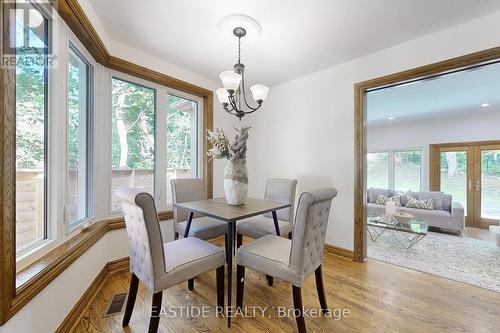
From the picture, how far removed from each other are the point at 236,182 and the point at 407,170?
19.3 feet

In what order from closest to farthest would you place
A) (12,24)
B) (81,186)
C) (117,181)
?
(12,24) → (81,186) → (117,181)

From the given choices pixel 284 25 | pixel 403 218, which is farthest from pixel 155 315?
pixel 403 218

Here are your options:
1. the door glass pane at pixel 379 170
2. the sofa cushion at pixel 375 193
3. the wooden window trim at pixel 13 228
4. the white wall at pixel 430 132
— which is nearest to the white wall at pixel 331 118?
the wooden window trim at pixel 13 228

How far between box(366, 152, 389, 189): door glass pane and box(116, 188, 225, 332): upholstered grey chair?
249 inches

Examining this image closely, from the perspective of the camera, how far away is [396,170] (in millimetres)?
6051

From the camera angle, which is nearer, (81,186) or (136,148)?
(81,186)

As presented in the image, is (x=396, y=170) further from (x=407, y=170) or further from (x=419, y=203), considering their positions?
(x=419, y=203)

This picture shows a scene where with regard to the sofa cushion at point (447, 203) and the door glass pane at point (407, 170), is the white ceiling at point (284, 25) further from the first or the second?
the door glass pane at point (407, 170)

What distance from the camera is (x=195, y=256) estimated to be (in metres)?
1.48

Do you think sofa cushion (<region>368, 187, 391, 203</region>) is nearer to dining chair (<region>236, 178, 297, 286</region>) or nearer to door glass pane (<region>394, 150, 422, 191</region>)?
door glass pane (<region>394, 150, 422, 191</region>)

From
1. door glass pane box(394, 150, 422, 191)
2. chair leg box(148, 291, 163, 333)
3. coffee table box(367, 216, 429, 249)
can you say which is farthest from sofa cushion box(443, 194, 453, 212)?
chair leg box(148, 291, 163, 333)

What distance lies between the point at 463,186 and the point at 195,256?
6.47 m

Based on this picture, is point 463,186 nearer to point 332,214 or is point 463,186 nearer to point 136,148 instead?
point 332,214

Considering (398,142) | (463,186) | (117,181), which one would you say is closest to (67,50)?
(117,181)
